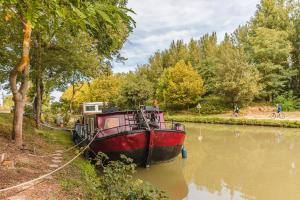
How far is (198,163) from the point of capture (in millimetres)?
16094

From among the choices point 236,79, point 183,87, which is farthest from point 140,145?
point 183,87

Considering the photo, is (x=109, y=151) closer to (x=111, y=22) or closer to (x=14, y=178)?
(x=14, y=178)

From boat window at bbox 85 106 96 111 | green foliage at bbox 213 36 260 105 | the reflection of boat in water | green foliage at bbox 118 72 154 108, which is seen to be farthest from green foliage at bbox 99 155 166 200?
green foliage at bbox 118 72 154 108

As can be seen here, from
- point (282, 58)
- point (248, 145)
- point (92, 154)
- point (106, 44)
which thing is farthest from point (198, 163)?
point (282, 58)

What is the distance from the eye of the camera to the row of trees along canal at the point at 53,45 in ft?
12.0

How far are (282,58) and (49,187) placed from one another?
48.5 m

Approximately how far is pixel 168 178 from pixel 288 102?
36580mm

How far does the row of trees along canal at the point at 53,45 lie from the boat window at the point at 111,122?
2850 millimetres

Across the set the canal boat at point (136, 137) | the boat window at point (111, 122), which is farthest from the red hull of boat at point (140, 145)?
the boat window at point (111, 122)

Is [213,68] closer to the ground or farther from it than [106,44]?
farther from it

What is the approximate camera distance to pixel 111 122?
15109 millimetres

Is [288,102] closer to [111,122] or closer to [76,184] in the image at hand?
[111,122]

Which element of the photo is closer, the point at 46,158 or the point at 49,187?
the point at 49,187

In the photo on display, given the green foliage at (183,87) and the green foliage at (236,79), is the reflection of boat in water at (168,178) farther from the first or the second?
the green foliage at (183,87)
